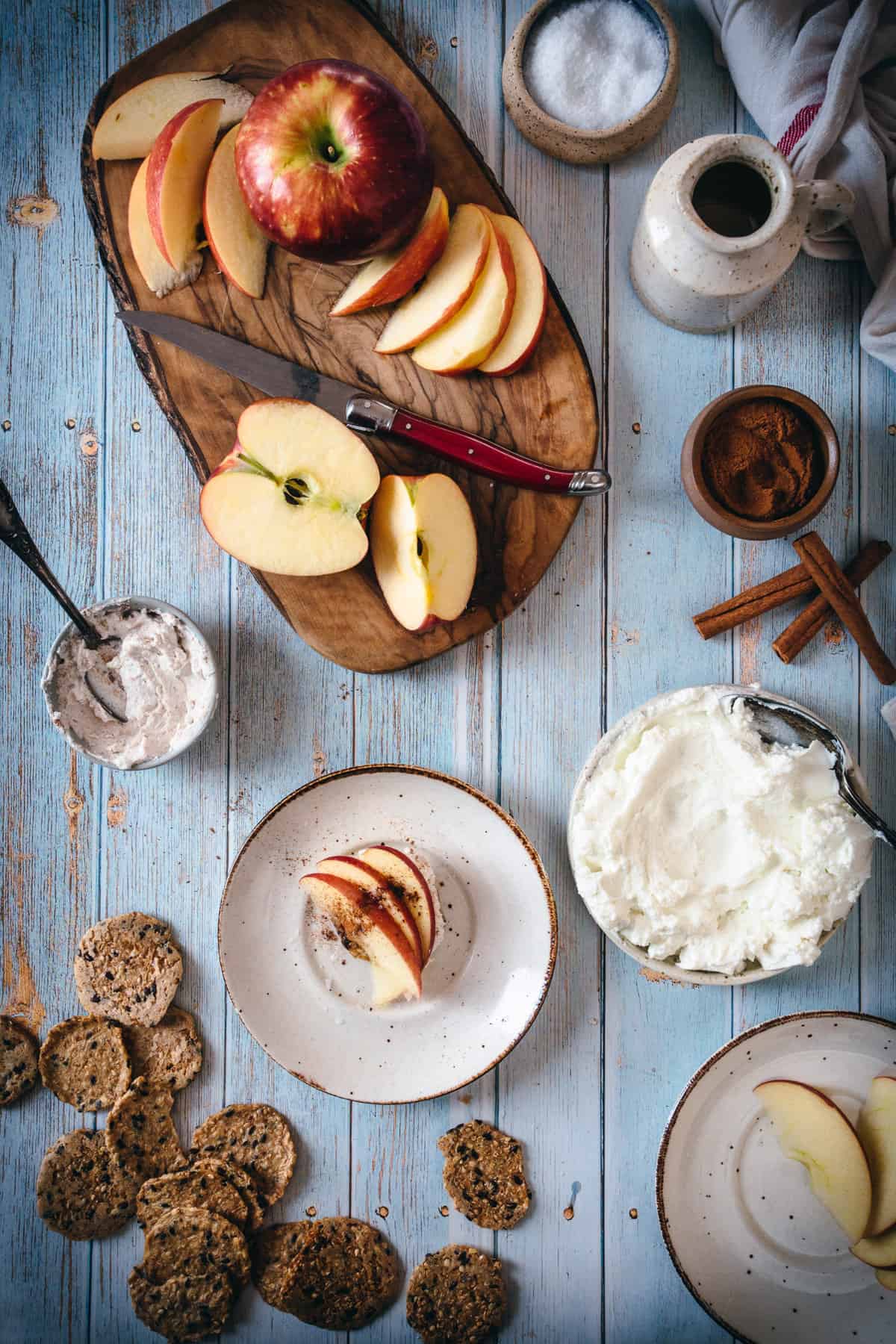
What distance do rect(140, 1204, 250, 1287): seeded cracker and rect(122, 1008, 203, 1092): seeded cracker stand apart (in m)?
0.15

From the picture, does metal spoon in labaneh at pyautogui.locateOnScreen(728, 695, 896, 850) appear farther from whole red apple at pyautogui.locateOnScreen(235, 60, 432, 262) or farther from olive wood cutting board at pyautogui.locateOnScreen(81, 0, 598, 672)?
whole red apple at pyautogui.locateOnScreen(235, 60, 432, 262)

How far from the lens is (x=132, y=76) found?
107cm

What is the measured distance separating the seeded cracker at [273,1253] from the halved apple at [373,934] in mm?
323

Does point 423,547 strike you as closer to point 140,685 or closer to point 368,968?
point 140,685

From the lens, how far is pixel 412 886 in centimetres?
106

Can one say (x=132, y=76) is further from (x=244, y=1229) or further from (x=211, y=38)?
(x=244, y=1229)

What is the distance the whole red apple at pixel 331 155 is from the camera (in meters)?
0.96

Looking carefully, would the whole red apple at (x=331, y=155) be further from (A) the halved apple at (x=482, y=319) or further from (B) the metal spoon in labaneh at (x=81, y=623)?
(B) the metal spoon in labaneh at (x=81, y=623)

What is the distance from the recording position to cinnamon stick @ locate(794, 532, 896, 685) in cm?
112

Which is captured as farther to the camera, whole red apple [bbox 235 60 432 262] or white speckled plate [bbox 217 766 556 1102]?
white speckled plate [bbox 217 766 556 1102]

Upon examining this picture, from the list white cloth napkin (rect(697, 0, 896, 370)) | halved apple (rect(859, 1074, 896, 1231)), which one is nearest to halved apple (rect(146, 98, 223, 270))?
white cloth napkin (rect(697, 0, 896, 370))

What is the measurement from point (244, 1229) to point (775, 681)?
945 millimetres

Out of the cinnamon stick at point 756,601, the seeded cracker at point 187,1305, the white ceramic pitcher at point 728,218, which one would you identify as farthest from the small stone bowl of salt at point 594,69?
the seeded cracker at point 187,1305

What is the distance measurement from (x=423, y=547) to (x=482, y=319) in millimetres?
272
